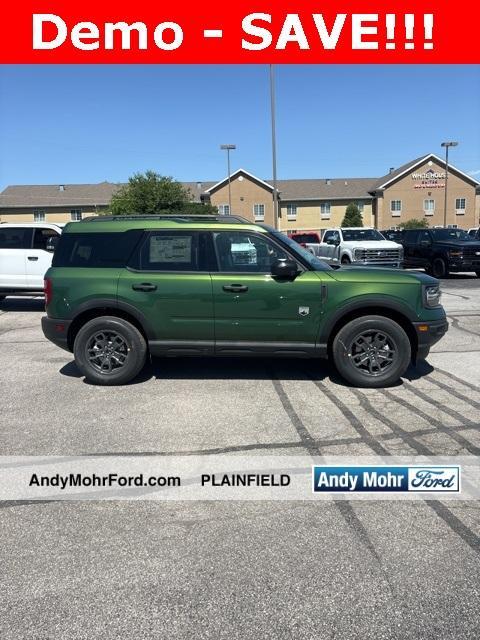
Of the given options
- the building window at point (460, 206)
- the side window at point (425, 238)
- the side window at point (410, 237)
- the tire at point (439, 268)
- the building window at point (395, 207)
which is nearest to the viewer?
the tire at point (439, 268)

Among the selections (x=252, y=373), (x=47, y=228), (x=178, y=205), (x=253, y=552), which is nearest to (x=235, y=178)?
(x=178, y=205)

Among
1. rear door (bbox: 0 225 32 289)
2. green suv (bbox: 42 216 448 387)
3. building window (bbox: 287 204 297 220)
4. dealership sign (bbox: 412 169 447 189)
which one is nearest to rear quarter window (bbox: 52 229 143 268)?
green suv (bbox: 42 216 448 387)

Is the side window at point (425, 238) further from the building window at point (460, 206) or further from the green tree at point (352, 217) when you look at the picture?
the building window at point (460, 206)

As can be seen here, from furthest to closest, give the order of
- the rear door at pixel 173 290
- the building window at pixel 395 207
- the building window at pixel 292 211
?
the building window at pixel 292 211
the building window at pixel 395 207
the rear door at pixel 173 290

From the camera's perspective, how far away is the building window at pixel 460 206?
5969 cm

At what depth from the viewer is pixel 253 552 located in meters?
2.78

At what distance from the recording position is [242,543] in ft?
9.40

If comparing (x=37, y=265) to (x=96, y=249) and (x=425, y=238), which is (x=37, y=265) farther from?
(x=425, y=238)

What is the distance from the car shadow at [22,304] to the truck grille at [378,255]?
987 centimetres

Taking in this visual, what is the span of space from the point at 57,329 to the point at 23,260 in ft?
22.6

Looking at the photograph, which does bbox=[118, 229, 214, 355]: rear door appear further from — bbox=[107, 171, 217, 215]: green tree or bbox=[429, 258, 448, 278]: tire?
bbox=[107, 171, 217, 215]: green tree

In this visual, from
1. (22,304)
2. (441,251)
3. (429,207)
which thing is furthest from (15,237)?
(429,207)

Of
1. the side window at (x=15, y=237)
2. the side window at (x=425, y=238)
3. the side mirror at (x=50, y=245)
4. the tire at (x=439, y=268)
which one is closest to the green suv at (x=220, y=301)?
the side mirror at (x=50, y=245)

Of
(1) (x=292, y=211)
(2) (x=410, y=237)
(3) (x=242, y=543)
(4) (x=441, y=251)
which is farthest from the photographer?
(1) (x=292, y=211)
